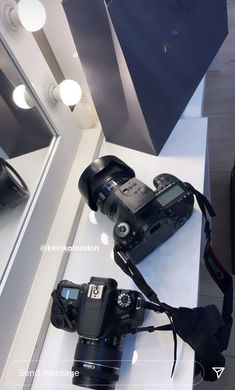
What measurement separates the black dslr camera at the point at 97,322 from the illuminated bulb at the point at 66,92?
37 centimetres

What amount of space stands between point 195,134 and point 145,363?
0.48 meters

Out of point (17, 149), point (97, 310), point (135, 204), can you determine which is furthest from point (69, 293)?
point (17, 149)

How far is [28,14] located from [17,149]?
0.25m

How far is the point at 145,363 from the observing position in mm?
533

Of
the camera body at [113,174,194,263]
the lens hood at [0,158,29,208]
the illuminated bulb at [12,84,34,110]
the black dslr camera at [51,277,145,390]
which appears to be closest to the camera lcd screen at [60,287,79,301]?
the black dslr camera at [51,277,145,390]

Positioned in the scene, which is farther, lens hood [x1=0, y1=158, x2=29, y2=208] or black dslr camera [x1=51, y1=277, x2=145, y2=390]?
lens hood [x1=0, y1=158, x2=29, y2=208]

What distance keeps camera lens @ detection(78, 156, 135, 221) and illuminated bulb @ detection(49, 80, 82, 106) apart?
0.52 feet

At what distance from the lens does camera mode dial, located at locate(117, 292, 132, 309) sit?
1.73 feet

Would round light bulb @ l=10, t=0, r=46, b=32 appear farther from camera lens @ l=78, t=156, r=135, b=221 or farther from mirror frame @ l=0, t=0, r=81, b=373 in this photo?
camera lens @ l=78, t=156, r=135, b=221

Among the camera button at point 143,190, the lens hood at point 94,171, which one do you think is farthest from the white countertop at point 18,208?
the camera button at point 143,190

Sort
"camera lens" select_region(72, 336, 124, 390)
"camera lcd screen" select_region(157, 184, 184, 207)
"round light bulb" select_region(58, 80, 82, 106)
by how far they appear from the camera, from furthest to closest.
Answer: "round light bulb" select_region(58, 80, 82, 106), "camera lcd screen" select_region(157, 184, 184, 207), "camera lens" select_region(72, 336, 124, 390)

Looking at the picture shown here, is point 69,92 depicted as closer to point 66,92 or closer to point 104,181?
point 66,92

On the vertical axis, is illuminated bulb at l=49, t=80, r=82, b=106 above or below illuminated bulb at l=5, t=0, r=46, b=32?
below

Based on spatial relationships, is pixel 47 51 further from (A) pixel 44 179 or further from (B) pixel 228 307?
(B) pixel 228 307
